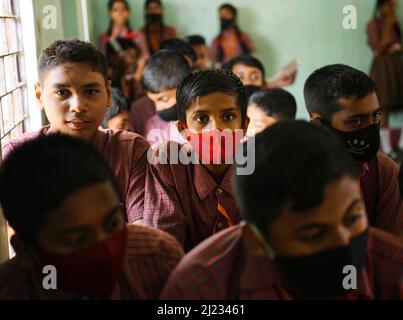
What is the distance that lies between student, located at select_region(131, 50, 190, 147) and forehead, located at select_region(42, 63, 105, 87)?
99cm

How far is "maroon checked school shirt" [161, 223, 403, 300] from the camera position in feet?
4.75

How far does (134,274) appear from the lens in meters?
1.61

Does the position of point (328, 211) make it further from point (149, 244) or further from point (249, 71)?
point (249, 71)

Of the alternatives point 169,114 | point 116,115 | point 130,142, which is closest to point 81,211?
point 130,142

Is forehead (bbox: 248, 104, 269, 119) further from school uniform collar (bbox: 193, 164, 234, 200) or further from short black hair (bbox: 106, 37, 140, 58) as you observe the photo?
short black hair (bbox: 106, 37, 140, 58)

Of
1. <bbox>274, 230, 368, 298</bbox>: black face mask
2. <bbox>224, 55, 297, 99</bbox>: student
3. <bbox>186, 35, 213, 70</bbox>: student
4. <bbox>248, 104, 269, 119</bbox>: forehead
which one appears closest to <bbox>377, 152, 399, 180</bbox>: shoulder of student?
<bbox>274, 230, 368, 298</bbox>: black face mask

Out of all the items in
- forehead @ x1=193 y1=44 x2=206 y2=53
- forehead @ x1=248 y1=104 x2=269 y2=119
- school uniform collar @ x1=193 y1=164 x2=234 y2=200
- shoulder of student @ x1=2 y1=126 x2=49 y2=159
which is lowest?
school uniform collar @ x1=193 y1=164 x2=234 y2=200

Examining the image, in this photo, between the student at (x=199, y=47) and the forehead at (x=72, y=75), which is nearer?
the forehead at (x=72, y=75)

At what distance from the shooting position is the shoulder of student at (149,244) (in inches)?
64.4

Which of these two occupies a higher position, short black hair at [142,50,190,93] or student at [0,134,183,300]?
short black hair at [142,50,190,93]

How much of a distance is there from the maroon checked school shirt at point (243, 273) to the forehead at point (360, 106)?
2.87 feet

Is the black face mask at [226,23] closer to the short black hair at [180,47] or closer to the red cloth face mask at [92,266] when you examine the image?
the short black hair at [180,47]

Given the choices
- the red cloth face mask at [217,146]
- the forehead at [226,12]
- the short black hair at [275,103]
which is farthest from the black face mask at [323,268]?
the forehead at [226,12]
